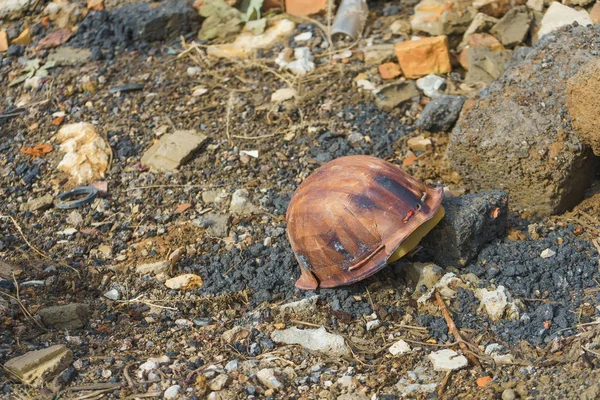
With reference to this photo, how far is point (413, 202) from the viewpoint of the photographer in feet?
13.6

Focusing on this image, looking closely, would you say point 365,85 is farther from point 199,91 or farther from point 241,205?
point 241,205

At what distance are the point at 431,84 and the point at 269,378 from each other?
290cm

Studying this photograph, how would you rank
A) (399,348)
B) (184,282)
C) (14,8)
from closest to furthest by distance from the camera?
(399,348) < (184,282) < (14,8)

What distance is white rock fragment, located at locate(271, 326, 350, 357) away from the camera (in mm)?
3963

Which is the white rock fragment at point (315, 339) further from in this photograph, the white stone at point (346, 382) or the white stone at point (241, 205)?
the white stone at point (241, 205)

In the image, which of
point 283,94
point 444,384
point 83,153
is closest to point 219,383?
point 444,384

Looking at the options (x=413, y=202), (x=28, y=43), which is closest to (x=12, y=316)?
(x=413, y=202)

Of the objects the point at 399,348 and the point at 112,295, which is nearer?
the point at 399,348

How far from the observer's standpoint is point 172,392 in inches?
146

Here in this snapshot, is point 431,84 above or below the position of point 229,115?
above

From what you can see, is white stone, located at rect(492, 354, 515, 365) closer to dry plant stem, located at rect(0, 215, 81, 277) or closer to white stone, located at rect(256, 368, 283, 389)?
white stone, located at rect(256, 368, 283, 389)

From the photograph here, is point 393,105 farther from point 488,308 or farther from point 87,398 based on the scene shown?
point 87,398

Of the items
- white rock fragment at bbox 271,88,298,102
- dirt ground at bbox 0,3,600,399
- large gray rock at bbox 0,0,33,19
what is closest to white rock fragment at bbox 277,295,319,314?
dirt ground at bbox 0,3,600,399

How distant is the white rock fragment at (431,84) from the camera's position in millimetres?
5793
